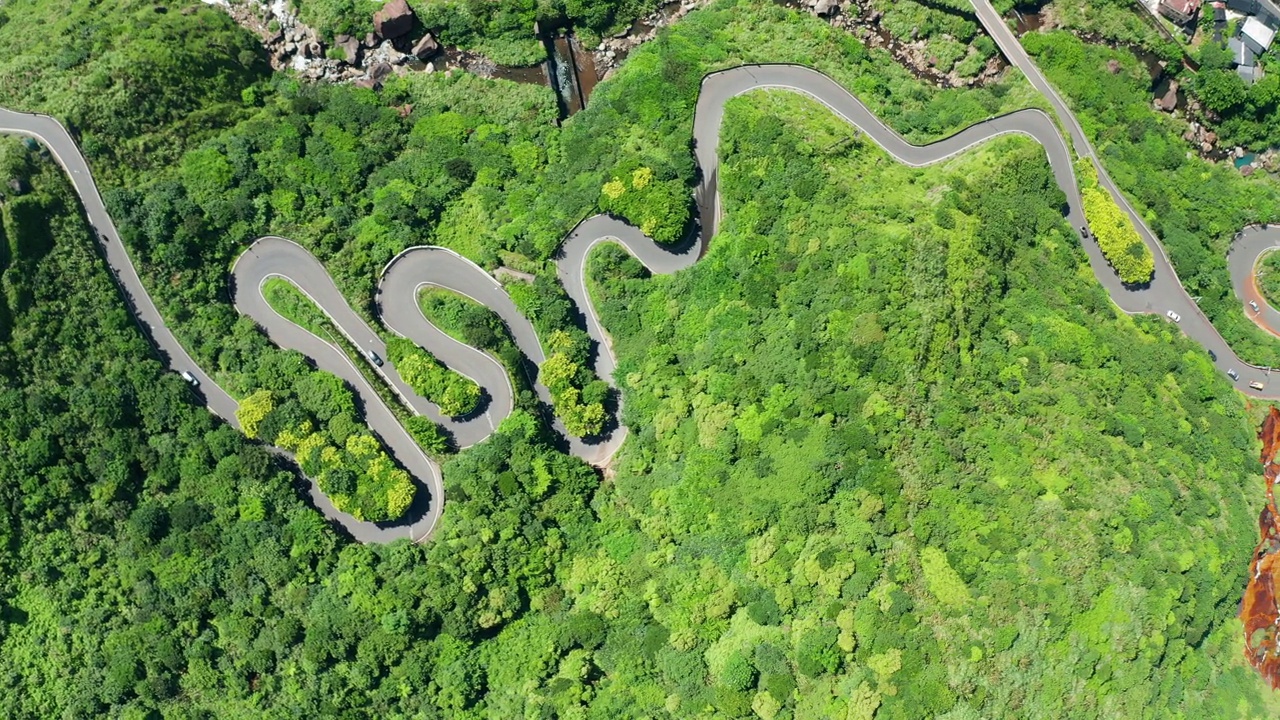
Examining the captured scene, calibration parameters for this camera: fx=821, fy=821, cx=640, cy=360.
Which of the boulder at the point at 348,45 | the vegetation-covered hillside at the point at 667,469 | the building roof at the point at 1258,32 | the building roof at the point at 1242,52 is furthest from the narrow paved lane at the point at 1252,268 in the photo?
the boulder at the point at 348,45

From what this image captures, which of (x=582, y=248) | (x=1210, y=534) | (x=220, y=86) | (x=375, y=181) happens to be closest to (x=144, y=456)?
(x=375, y=181)

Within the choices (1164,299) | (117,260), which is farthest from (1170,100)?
(117,260)

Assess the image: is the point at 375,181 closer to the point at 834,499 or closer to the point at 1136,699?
the point at 834,499

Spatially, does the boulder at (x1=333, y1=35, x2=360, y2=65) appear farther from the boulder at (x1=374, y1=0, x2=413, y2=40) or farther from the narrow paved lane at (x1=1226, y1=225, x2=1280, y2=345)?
the narrow paved lane at (x1=1226, y1=225, x2=1280, y2=345)

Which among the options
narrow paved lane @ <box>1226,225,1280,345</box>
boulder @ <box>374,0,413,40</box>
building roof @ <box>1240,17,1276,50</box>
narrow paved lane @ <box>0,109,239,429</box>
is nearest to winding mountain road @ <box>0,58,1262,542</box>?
narrow paved lane @ <box>0,109,239,429</box>

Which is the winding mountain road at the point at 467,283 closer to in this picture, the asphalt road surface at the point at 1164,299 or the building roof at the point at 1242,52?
the asphalt road surface at the point at 1164,299
